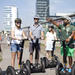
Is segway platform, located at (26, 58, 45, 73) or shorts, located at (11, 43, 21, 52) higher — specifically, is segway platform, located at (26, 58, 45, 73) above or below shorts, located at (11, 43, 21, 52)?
below

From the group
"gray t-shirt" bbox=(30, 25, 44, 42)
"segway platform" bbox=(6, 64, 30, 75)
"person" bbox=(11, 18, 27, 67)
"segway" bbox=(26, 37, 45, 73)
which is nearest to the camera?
"segway platform" bbox=(6, 64, 30, 75)

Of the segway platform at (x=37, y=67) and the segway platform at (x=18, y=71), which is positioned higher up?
the segway platform at (x=18, y=71)

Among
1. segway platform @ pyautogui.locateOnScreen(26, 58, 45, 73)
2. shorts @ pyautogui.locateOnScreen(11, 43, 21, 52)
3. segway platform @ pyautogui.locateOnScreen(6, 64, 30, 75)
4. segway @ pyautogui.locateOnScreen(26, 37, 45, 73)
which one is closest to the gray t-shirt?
segway @ pyautogui.locateOnScreen(26, 37, 45, 73)

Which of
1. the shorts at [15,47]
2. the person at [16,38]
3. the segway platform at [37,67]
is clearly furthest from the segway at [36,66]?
the shorts at [15,47]

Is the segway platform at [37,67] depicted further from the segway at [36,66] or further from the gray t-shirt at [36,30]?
the gray t-shirt at [36,30]

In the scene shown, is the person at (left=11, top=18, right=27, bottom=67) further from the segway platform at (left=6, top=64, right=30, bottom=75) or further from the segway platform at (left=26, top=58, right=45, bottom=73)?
the segway platform at (left=26, top=58, right=45, bottom=73)

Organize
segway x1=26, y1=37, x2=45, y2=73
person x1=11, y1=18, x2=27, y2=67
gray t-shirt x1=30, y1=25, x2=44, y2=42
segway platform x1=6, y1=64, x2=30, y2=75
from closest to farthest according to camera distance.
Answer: segway platform x1=6, y1=64, x2=30, y2=75
person x1=11, y1=18, x2=27, y2=67
segway x1=26, y1=37, x2=45, y2=73
gray t-shirt x1=30, y1=25, x2=44, y2=42

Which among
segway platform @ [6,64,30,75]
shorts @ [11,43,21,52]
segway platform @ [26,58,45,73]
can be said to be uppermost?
shorts @ [11,43,21,52]

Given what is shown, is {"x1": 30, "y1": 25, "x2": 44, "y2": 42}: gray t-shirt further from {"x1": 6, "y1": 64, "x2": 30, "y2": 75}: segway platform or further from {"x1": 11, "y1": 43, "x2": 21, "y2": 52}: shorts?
{"x1": 6, "y1": 64, "x2": 30, "y2": 75}: segway platform

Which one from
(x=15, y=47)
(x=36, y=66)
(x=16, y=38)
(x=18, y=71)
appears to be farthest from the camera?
(x=36, y=66)

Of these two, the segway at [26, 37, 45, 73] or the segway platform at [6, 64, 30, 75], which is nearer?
the segway platform at [6, 64, 30, 75]

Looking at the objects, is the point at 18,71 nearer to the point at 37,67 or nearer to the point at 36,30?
the point at 37,67

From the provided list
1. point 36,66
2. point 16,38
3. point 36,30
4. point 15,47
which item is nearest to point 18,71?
point 15,47

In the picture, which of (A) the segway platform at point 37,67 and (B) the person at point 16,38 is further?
(A) the segway platform at point 37,67
